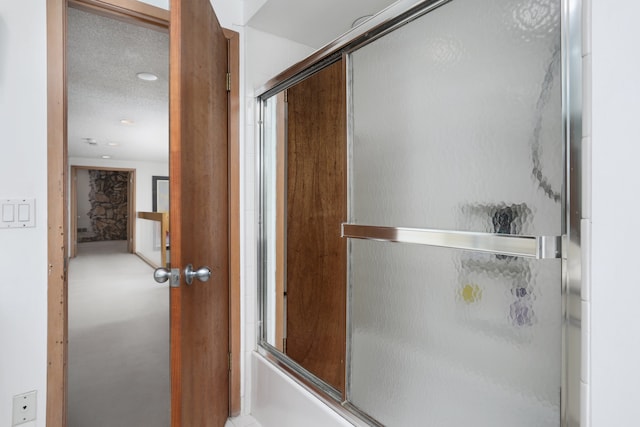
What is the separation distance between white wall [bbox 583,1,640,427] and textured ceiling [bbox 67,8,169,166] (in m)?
2.35

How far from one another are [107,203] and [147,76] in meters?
8.85

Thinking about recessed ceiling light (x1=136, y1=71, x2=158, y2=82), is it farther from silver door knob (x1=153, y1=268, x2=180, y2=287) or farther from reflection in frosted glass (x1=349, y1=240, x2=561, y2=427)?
reflection in frosted glass (x1=349, y1=240, x2=561, y2=427)

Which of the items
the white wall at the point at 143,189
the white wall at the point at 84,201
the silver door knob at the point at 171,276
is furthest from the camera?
the white wall at the point at 84,201

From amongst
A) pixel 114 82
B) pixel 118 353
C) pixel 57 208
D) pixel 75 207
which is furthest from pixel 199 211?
pixel 75 207

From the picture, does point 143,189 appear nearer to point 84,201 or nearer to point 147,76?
point 84,201

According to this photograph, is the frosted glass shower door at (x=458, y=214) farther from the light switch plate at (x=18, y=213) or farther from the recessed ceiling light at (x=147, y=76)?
the recessed ceiling light at (x=147, y=76)

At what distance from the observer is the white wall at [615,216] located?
1.89 ft

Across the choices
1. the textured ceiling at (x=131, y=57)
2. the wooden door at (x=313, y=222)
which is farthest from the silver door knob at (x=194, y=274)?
the textured ceiling at (x=131, y=57)

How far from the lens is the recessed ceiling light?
9.31 feet

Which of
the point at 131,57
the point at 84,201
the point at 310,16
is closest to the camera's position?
the point at 310,16

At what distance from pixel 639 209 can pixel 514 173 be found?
0.27 meters

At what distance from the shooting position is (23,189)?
4.21ft

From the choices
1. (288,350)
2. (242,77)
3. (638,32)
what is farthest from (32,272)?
(638,32)

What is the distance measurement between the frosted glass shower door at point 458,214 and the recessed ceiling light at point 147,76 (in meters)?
2.35
